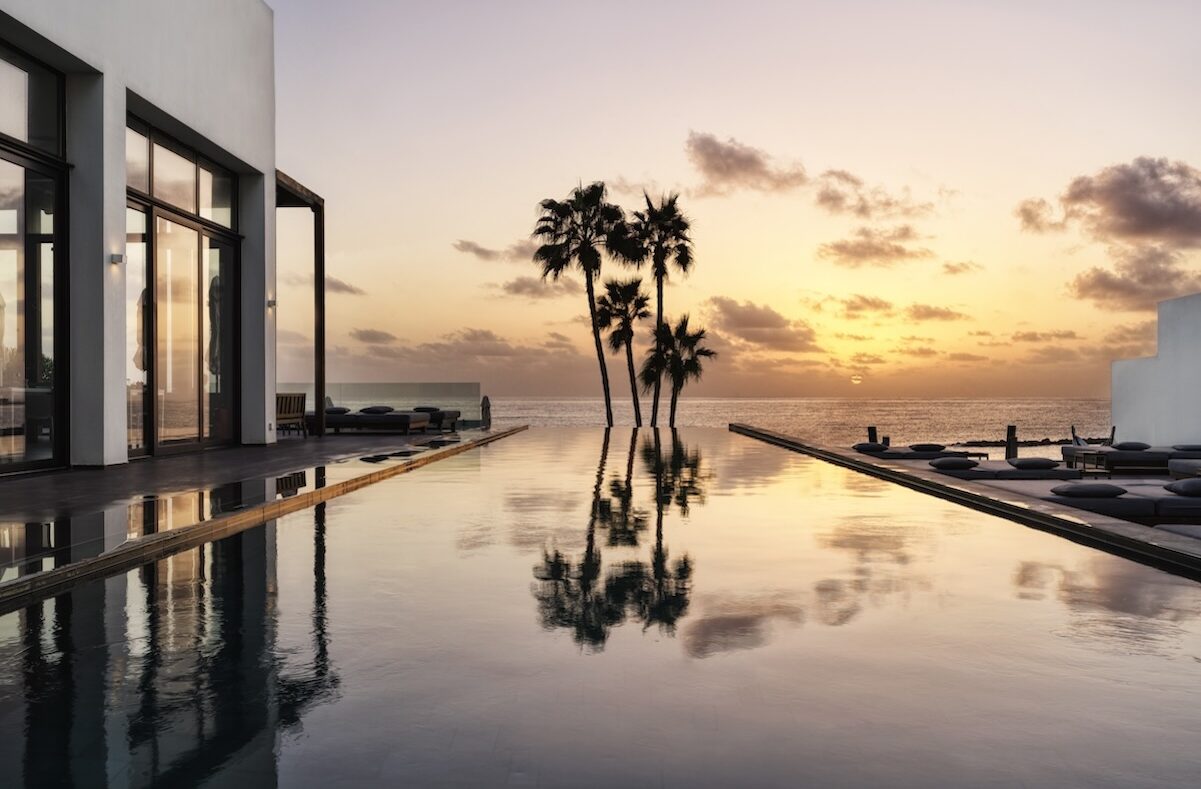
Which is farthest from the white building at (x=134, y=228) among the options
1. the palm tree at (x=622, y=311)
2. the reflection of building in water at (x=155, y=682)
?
the palm tree at (x=622, y=311)

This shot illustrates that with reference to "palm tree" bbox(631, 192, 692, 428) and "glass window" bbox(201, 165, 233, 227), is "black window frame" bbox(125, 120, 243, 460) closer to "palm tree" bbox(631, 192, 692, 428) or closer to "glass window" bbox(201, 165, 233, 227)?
"glass window" bbox(201, 165, 233, 227)

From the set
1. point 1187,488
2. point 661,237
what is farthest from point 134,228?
point 661,237

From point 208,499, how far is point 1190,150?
23058 millimetres

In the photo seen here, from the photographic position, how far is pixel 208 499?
9.59 meters

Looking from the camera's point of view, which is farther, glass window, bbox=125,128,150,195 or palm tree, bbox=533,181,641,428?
palm tree, bbox=533,181,641,428

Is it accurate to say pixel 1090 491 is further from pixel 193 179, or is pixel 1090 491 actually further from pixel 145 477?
pixel 193 179

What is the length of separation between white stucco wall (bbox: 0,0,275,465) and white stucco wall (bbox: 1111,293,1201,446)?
22062 mm

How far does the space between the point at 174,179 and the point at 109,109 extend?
3.05 m

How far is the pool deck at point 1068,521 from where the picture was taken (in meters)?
7.02

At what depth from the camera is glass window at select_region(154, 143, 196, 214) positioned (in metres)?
15.8

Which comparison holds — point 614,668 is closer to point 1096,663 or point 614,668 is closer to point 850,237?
point 1096,663

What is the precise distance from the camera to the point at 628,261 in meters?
35.4

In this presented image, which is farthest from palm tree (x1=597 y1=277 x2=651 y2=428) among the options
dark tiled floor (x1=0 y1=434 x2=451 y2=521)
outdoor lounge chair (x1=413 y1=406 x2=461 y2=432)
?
dark tiled floor (x1=0 y1=434 x2=451 y2=521)

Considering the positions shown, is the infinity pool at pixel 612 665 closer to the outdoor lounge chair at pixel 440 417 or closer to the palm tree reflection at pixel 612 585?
the palm tree reflection at pixel 612 585
